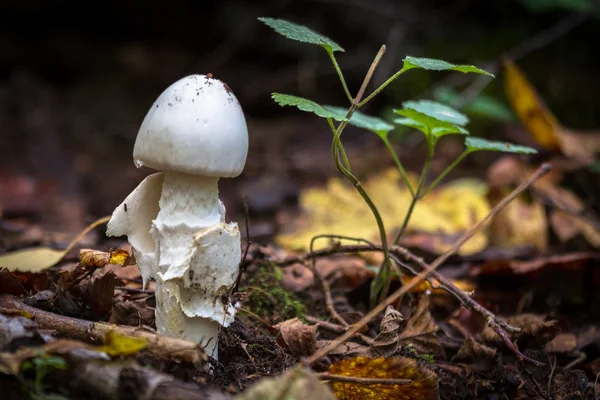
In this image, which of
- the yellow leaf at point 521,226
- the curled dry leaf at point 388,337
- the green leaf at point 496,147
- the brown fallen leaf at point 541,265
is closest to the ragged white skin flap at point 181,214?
the curled dry leaf at point 388,337

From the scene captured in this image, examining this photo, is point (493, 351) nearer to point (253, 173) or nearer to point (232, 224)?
point (232, 224)

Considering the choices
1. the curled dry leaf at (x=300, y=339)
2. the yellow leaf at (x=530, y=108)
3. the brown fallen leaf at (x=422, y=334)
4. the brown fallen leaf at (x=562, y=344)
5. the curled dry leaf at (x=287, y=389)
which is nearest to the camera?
the curled dry leaf at (x=287, y=389)

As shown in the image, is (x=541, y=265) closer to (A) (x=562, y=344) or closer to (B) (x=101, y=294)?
(A) (x=562, y=344)

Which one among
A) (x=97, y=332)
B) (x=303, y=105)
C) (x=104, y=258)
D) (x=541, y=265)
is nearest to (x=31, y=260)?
(x=104, y=258)

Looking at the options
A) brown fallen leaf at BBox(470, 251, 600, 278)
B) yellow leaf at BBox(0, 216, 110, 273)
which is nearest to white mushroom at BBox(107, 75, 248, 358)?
yellow leaf at BBox(0, 216, 110, 273)

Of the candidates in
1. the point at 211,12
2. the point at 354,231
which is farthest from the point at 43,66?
the point at 354,231

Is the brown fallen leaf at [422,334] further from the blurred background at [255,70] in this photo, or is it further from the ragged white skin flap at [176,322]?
the blurred background at [255,70]

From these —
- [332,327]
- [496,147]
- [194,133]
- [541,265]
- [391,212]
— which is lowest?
[391,212]
